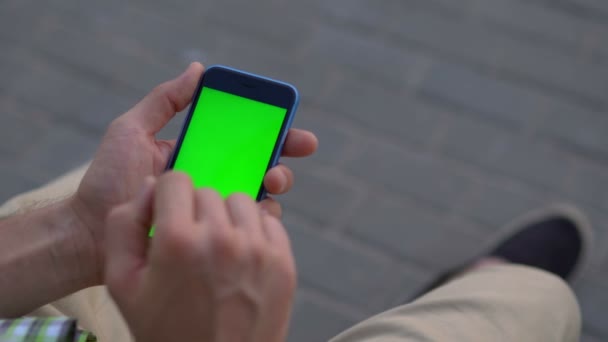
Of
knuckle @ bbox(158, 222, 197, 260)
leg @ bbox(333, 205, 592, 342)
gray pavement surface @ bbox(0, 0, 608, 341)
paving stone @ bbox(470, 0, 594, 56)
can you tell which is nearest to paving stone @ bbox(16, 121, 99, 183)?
gray pavement surface @ bbox(0, 0, 608, 341)

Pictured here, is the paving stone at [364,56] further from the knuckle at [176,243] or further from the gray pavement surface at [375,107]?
the knuckle at [176,243]

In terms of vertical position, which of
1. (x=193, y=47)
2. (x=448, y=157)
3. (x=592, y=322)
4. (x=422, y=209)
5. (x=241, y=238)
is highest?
(x=241, y=238)

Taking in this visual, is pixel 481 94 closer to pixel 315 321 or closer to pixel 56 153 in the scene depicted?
pixel 315 321

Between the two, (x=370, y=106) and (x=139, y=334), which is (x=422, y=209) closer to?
(x=370, y=106)

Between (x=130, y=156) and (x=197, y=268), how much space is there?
1.97 ft

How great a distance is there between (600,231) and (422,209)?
2.01ft

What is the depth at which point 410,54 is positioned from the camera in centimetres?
236

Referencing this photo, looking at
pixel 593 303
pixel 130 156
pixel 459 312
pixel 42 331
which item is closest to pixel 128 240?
pixel 42 331

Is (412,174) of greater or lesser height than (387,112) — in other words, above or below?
below

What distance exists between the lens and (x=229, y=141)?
50.1 inches

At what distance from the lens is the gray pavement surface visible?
200 centimetres

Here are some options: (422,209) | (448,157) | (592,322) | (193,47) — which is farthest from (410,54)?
(592,322)

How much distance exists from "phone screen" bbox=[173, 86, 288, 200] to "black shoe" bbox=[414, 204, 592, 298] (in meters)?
1.02

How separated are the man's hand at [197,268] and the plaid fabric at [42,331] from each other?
324 millimetres
